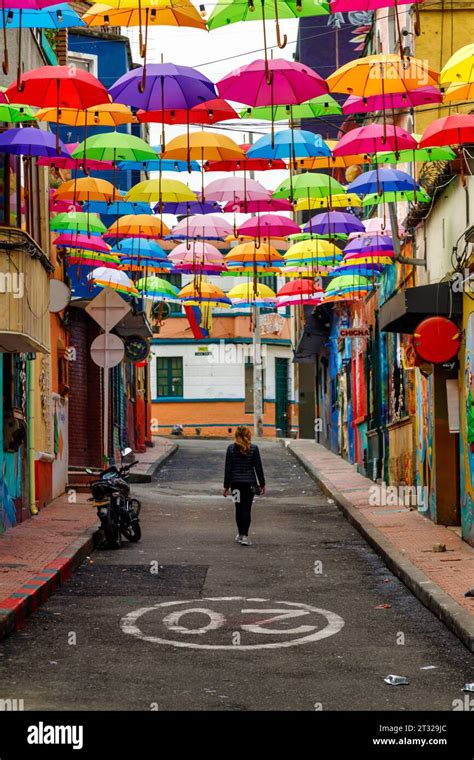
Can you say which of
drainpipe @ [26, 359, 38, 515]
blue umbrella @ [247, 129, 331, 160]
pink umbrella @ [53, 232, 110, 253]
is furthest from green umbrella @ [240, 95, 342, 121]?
drainpipe @ [26, 359, 38, 515]

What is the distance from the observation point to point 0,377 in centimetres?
1752

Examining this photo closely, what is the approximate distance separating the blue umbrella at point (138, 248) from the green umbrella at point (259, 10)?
33.5ft

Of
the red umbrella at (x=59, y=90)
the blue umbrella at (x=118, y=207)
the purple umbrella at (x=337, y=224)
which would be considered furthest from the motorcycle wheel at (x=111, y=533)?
the purple umbrella at (x=337, y=224)

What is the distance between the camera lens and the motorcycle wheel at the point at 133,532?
17.4m

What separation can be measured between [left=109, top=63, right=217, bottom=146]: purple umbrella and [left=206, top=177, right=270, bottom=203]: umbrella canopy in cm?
478

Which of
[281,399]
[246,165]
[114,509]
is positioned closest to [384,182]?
[246,165]

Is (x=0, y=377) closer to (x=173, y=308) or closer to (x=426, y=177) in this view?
(x=426, y=177)

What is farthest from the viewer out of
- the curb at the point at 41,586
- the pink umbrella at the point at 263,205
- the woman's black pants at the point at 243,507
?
the pink umbrella at the point at 263,205

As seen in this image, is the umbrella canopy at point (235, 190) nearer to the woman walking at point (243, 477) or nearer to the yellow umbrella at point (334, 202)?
the yellow umbrella at point (334, 202)

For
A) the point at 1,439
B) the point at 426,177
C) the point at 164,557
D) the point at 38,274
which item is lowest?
the point at 164,557

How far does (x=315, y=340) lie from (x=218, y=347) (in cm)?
1384

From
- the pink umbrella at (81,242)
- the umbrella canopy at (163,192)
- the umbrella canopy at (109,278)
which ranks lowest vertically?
the umbrella canopy at (109,278)

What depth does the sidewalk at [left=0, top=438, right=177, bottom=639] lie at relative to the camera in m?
11.6
